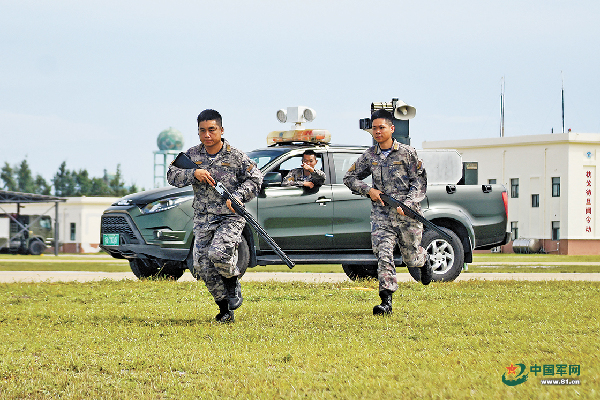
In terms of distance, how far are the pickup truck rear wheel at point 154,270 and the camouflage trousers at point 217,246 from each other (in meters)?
5.45

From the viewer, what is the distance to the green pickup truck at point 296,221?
1155cm

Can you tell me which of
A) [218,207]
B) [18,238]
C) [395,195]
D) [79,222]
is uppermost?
[395,195]

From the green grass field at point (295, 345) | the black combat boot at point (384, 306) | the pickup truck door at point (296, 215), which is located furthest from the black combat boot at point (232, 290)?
the pickup truck door at point (296, 215)

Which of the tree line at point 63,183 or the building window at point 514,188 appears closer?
the building window at point 514,188

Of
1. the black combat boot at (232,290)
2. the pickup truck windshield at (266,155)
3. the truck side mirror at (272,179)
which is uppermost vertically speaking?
the pickup truck windshield at (266,155)

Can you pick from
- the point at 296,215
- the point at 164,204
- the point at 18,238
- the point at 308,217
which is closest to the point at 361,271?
the point at 308,217

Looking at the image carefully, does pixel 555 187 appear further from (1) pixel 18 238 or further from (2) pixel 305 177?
(2) pixel 305 177

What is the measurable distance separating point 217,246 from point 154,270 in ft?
20.5

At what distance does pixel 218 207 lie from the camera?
7684mm

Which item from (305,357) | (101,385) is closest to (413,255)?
(305,357)

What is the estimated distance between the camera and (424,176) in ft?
28.7

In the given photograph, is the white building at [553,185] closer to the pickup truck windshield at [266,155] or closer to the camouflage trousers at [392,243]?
the pickup truck windshield at [266,155]

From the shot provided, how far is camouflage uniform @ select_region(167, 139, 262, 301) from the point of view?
7645mm

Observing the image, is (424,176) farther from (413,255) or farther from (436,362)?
(436,362)
